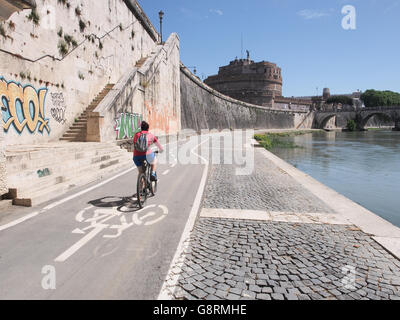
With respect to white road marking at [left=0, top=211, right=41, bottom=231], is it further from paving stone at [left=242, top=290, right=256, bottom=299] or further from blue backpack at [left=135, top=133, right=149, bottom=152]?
paving stone at [left=242, top=290, right=256, bottom=299]

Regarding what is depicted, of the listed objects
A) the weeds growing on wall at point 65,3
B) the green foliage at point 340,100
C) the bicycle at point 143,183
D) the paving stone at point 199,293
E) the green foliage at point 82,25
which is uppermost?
the green foliage at point 340,100

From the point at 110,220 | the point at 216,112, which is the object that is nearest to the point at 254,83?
the point at 216,112

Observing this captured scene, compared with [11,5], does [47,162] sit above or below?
below

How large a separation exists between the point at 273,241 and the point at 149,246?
1988mm

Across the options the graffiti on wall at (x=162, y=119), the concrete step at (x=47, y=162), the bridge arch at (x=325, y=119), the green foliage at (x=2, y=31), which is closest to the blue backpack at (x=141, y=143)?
the concrete step at (x=47, y=162)

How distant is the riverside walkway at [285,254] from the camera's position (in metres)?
2.85

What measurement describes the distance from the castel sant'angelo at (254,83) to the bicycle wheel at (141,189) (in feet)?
306

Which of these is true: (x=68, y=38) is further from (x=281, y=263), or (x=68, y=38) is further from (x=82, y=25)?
(x=281, y=263)

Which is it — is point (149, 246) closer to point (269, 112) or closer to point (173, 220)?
point (173, 220)

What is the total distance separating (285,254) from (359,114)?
10674cm

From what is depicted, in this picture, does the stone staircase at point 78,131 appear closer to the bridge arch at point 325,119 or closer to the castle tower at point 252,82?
the castle tower at point 252,82

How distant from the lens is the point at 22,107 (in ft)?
→ 31.9

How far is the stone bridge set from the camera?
83438 millimetres

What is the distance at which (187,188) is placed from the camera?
764cm
